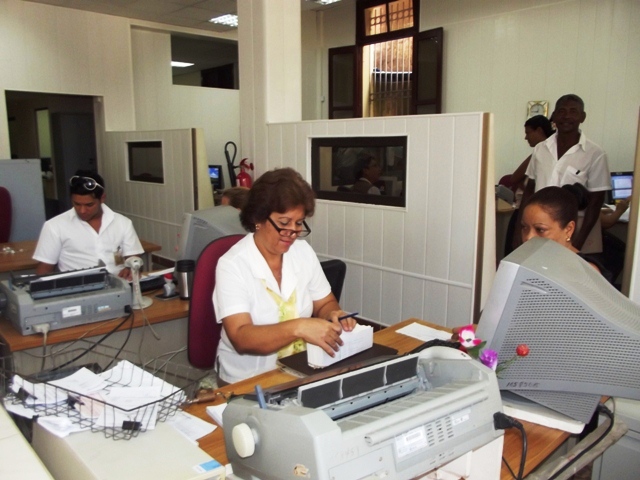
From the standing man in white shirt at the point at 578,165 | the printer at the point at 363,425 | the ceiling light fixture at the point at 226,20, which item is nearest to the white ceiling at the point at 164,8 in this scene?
the ceiling light fixture at the point at 226,20

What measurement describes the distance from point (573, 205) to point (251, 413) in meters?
1.47

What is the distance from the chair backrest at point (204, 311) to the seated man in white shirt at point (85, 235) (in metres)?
0.99

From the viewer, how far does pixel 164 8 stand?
21.1 feet

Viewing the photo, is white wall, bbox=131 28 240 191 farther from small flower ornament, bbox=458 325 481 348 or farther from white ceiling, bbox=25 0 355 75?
small flower ornament, bbox=458 325 481 348

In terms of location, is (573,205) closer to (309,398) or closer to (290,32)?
(309,398)

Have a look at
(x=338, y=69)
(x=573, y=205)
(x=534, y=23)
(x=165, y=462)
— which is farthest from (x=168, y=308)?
(x=338, y=69)

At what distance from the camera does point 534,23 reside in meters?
5.45

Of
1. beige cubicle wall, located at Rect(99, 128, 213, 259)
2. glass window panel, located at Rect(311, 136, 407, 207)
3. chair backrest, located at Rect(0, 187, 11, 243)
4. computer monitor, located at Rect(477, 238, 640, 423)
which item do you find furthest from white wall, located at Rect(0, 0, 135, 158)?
computer monitor, located at Rect(477, 238, 640, 423)

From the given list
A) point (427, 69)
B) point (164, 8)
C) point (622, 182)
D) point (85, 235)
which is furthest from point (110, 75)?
point (622, 182)

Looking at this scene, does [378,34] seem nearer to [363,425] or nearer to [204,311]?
[204,311]

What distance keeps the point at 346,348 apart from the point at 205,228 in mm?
1082

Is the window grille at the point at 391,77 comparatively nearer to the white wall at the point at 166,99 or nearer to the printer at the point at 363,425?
the white wall at the point at 166,99

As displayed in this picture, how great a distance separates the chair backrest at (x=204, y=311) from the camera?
201cm

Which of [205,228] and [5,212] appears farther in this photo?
[5,212]
